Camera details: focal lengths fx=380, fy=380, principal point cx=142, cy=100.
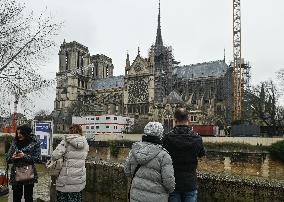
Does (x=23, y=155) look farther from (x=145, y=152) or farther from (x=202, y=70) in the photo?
(x=202, y=70)

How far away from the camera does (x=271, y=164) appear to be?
86.9ft

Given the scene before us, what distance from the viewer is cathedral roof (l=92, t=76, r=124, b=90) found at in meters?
88.6

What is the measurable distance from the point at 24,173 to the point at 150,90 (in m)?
63.8

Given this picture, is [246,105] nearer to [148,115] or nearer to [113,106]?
[148,115]

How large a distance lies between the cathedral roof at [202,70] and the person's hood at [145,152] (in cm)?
6756

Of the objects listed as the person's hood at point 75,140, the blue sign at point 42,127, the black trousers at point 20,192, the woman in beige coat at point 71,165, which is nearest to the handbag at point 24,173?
the black trousers at point 20,192

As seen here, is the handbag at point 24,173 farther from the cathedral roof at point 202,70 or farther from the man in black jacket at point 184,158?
the cathedral roof at point 202,70

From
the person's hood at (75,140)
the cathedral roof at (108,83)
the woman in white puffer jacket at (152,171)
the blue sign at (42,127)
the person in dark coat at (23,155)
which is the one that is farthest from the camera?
the cathedral roof at (108,83)

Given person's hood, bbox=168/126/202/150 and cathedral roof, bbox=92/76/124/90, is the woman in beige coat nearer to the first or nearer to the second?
person's hood, bbox=168/126/202/150

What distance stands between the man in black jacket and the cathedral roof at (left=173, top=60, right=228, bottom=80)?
67.2 metres

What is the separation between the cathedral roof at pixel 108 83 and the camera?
291 feet

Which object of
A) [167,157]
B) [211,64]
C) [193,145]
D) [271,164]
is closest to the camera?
[167,157]

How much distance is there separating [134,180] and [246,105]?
64.9 meters

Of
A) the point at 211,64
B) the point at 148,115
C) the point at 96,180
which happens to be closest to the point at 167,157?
the point at 96,180
